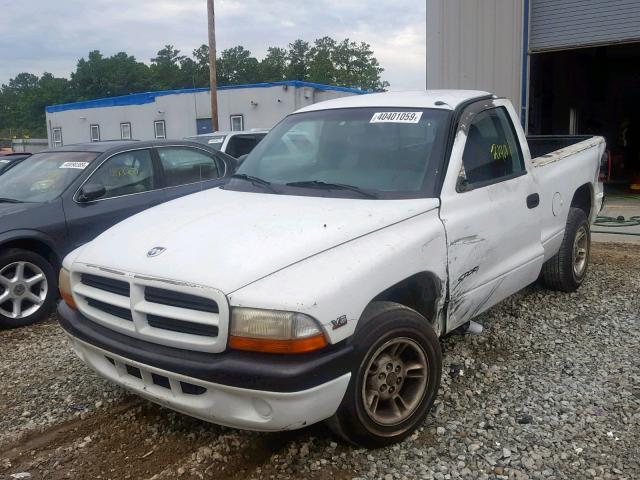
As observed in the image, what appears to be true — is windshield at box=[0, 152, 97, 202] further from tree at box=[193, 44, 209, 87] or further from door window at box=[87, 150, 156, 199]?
tree at box=[193, 44, 209, 87]

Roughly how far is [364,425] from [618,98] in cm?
1829

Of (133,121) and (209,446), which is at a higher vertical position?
(133,121)

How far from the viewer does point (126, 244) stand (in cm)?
313

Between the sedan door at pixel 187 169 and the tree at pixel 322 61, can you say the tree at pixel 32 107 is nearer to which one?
the tree at pixel 322 61

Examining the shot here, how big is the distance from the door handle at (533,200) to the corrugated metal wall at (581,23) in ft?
27.4

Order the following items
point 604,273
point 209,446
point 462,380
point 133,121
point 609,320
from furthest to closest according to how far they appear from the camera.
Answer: point 133,121, point 604,273, point 609,320, point 462,380, point 209,446

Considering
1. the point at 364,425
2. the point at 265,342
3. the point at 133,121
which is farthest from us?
the point at 133,121

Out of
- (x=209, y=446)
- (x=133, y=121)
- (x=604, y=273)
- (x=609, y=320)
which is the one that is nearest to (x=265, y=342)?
(x=209, y=446)

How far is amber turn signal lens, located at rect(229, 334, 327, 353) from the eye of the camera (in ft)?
8.25

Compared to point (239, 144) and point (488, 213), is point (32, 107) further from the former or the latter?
point (488, 213)

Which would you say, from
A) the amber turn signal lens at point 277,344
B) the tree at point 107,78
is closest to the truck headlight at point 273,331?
the amber turn signal lens at point 277,344

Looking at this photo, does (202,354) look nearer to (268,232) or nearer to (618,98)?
(268,232)

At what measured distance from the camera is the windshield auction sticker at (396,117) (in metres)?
3.83

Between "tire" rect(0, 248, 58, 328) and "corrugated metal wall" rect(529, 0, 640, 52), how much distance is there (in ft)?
33.7
